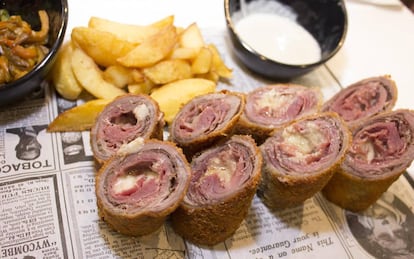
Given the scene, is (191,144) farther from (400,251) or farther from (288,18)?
(288,18)

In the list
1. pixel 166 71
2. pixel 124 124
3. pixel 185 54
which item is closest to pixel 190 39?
pixel 185 54

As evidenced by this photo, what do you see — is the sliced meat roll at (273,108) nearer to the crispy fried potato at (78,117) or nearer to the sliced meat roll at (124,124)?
the sliced meat roll at (124,124)

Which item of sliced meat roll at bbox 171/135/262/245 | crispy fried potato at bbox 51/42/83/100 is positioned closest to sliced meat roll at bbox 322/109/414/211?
sliced meat roll at bbox 171/135/262/245

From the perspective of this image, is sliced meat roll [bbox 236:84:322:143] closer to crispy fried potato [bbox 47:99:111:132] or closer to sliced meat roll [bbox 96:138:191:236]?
sliced meat roll [bbox 96:138:191:236]

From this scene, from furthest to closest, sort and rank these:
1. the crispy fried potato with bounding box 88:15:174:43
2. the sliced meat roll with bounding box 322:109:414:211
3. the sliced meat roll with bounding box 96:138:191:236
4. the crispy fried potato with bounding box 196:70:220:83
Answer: the crispy fried potato with bounding box 196:70:220:83 → the crispy fried potato with bounding box 88:15:174:43 → the sliced meat roll with bounding box 322:109:414:211 → the sliced meat roll with bounding box 96:138:191:236

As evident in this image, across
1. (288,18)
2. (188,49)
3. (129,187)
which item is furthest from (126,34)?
(288,18)
